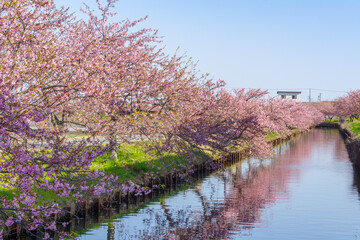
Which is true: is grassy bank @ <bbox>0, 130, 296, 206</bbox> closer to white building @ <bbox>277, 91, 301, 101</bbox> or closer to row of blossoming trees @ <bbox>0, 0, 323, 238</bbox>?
row of blossoming trees @ <bbox>0, 0, 323, 238</bbox>

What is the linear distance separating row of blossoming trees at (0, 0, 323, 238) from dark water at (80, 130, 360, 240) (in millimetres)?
2826

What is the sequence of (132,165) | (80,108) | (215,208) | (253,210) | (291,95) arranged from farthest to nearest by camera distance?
(291,95) → (132,165) → (215,208) → (253,210) → (80,108)

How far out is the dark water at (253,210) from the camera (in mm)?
20438

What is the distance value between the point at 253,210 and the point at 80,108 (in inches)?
479

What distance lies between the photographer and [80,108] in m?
18.1

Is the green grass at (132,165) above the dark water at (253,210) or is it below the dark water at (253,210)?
above

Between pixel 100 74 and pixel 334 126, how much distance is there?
495 feet

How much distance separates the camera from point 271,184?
35.2m

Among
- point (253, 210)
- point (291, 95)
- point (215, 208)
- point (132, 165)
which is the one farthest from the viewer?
point (291, 95)

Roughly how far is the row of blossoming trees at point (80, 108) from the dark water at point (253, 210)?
283 cm

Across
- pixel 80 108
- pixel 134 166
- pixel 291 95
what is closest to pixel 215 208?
pixel 134 166

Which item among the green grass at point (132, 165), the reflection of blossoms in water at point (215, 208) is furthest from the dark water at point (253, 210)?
the green grass at point (132, 165)

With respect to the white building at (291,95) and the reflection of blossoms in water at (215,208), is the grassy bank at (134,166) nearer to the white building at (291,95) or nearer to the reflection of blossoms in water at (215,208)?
the reflection of blossoms in water at (215,208)

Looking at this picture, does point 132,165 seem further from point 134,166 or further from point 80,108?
point 80,108
